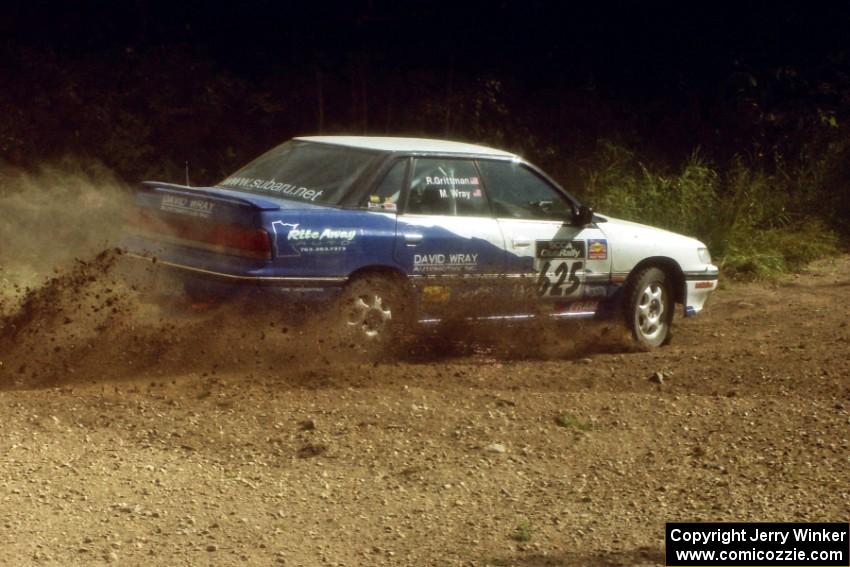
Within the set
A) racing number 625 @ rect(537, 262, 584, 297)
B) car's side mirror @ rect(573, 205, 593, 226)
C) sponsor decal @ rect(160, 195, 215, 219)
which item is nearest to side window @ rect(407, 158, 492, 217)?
racing number 625 @ rect(537, 262, 584, 297)

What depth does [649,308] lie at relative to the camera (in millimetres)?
10094

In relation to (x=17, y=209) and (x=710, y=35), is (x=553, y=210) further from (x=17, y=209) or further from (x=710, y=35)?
(x=710, y=35)

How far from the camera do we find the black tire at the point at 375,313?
8297 mm

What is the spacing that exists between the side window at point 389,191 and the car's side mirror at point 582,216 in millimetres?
1484

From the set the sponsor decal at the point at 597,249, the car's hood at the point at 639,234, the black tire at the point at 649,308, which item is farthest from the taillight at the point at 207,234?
the black tire at the point at 649,308

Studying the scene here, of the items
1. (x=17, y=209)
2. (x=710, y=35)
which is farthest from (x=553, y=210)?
(x=710, y=35)

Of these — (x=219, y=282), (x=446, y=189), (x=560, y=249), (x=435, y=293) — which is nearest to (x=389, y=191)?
(x=446, y=189)

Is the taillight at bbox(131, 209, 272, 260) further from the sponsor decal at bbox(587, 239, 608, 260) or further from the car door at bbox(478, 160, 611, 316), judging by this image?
the sponsor decal at bbox(587, 239, 608, 260)

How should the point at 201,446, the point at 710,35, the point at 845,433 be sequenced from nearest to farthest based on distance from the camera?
the point at 201,446 < the point at 845,433 < the point at 710,35

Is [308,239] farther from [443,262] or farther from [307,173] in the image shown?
[443,262]

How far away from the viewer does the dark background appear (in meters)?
13.4

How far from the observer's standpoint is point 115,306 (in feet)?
26.7

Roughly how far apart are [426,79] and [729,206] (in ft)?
12.6

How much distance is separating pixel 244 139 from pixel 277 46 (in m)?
1.32
